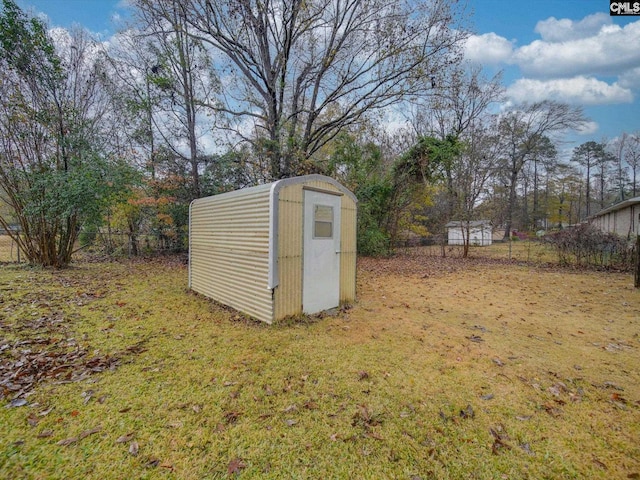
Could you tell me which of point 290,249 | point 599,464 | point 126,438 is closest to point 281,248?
point 290,249

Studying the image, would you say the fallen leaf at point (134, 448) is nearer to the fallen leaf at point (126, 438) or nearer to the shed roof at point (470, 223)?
the fallen leaf at point (126, 438)

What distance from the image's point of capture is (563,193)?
2650 cm

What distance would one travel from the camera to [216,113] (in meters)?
10.1

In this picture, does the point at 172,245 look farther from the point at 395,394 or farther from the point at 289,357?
the point at 395,394

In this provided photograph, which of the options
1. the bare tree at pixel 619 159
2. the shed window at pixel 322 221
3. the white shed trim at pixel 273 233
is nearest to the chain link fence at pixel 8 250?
the white shed trim at pixel 273 233

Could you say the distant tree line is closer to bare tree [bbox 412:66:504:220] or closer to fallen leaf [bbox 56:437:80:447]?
bare tree [bbox 412:66:504:220]

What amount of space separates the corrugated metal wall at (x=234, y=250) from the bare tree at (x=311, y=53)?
479cm

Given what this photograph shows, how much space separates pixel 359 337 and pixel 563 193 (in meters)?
32.5

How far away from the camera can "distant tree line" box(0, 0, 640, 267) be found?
741 cm

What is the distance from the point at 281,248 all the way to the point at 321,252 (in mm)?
902

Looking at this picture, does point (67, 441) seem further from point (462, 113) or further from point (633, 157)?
point (633, 157)

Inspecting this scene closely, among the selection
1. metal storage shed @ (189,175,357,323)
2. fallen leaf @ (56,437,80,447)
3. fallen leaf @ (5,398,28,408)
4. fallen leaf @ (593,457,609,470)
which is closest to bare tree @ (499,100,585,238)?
metal storage shed @ (189,175,357,323)

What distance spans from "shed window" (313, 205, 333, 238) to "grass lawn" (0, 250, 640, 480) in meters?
1.42

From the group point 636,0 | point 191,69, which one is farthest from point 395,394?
point 191,69
